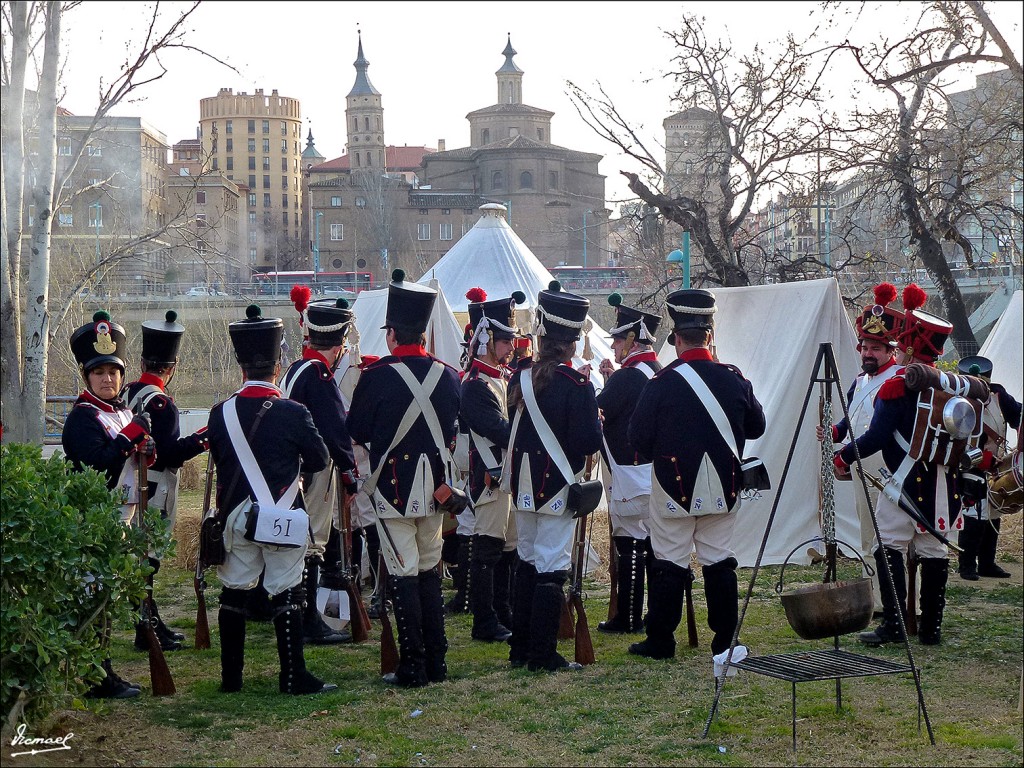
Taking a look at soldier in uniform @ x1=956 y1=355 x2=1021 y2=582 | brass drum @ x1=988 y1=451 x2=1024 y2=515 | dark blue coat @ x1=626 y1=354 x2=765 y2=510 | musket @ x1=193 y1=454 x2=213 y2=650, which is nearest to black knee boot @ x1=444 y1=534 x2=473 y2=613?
musket @ x1=193 y1=454 x2=213 y2=650

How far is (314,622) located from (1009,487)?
151 inches

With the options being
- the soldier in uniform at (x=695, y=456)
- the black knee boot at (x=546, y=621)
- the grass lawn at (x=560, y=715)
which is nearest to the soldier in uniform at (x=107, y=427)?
the grass lawn at (x=560, y=715)

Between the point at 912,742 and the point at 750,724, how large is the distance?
0.66m

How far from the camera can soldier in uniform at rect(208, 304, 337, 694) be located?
17.1ft

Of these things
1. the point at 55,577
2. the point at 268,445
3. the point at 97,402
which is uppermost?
the point at 97,402

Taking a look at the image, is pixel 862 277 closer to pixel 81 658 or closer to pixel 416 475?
pixel 416 475

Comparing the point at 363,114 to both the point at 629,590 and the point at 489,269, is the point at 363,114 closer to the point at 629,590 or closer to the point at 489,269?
the point at 489,269

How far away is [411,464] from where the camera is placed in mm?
5445

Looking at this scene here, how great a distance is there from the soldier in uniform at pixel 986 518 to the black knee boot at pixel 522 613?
366cm

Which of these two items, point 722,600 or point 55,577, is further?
point 722,600

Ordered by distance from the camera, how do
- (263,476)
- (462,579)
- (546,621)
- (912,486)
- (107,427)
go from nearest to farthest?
(263,476), (107,427), (546,621), (912,486), (462,579)

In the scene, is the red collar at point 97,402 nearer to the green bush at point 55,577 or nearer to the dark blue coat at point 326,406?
the green bush at point 55,577

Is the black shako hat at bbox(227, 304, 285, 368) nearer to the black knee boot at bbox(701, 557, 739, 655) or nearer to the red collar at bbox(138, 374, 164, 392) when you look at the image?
the red collar at bbox(138, 374, 164, 392)

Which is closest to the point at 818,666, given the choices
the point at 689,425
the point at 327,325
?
the point at 689,425
